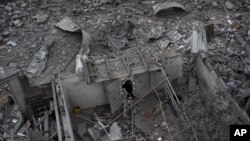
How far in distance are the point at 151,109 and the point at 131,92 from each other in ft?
2.96

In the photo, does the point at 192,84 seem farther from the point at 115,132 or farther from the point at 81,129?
the point at 81,129

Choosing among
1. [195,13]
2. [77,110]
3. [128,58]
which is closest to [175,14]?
[195,13]

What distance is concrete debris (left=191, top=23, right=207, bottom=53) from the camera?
1343 cm

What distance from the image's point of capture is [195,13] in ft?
51.6

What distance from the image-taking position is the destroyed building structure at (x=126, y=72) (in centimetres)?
1184

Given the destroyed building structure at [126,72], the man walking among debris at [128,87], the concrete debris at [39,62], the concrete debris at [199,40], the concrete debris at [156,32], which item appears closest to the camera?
the destroyed building structure at [126,72]

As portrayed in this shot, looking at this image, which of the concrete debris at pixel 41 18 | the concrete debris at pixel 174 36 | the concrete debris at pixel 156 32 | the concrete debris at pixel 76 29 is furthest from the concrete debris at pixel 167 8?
the concrete debris at pixel 41 18

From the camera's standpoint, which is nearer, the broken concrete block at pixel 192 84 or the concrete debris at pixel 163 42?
the broken concrete block at pixel 192 84

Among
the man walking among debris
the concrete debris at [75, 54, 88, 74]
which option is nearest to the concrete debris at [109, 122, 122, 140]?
the man walking among debris

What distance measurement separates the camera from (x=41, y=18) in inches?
627

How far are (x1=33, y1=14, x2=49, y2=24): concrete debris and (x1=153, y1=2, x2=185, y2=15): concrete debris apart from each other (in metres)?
4.63

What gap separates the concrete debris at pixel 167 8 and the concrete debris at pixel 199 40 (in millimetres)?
1658

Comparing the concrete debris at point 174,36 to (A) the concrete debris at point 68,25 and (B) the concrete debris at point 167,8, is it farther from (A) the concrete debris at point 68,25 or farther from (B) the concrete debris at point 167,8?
(A) the concrete debris at point 68,25

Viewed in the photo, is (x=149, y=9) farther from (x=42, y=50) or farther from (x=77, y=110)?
(x=77, y=110)
